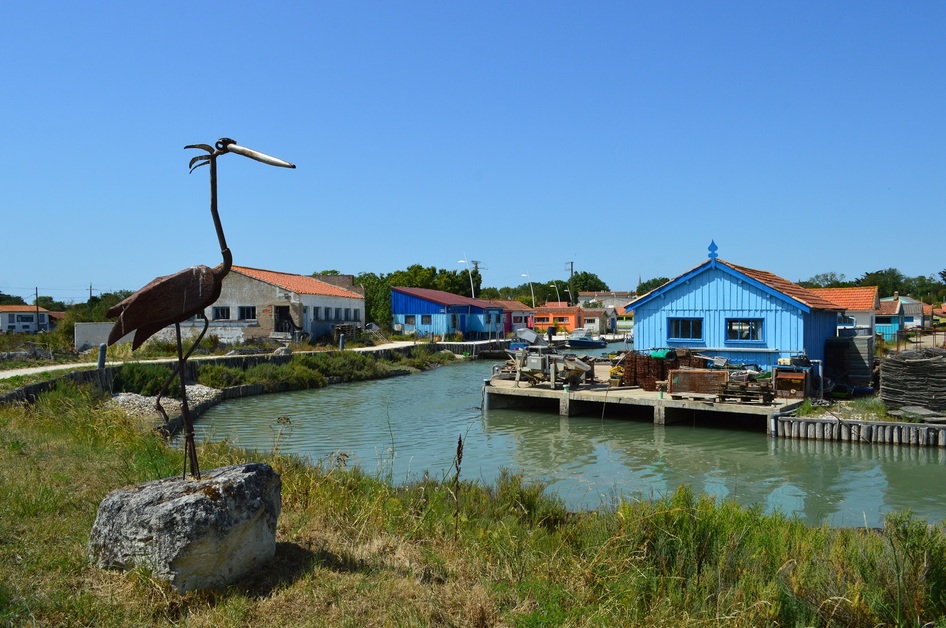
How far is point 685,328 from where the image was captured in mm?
24047

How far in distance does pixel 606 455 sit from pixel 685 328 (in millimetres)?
9227

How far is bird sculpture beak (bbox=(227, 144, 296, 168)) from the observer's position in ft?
17.3

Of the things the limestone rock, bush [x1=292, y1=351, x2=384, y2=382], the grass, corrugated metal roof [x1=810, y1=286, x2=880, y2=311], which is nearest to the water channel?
the grass

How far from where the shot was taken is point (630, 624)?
4.78m

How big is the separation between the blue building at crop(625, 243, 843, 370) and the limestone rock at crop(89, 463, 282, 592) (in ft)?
65.2

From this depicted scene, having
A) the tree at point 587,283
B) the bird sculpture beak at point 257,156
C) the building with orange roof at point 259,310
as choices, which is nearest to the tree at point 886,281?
the tree at point 587,283

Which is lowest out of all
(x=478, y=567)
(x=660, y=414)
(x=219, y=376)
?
(x=660, y=414)

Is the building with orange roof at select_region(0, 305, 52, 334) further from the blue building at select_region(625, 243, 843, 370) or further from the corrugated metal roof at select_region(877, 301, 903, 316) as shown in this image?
the corrugated metal roof at select_region(877, 301, 903, 316)

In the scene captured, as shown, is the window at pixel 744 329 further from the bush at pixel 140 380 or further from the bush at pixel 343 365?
the bush at pixel 140 380

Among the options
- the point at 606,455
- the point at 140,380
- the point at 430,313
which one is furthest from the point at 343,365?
the point at 430,313

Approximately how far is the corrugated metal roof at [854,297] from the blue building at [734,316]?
577 centimetres

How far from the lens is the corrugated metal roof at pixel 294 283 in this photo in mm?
39906

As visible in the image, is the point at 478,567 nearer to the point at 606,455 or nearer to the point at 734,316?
the point at 606,455

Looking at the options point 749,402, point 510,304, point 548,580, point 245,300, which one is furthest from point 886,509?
point 510,304
